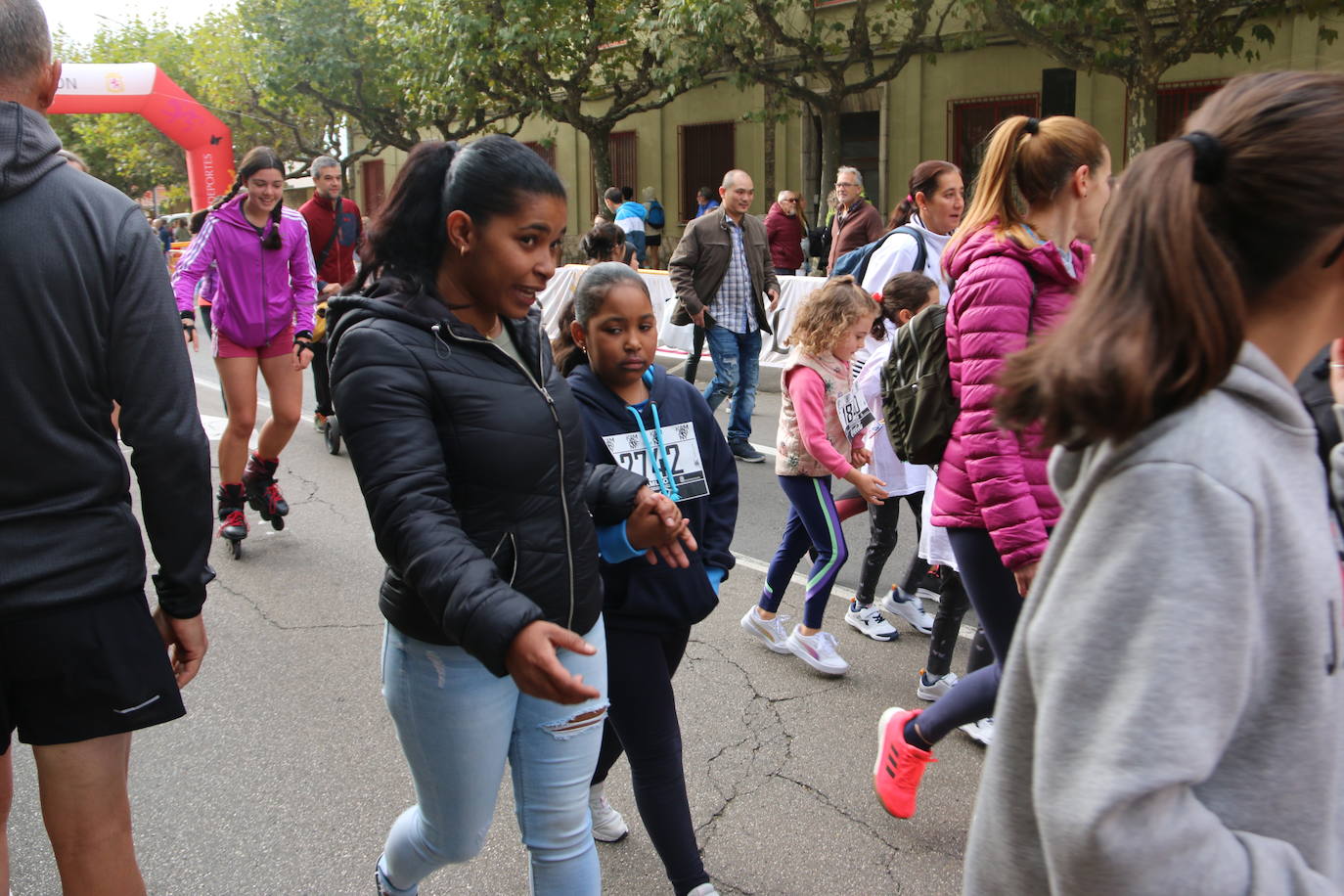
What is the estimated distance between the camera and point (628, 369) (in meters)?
2.80

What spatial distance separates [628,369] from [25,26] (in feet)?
4.59

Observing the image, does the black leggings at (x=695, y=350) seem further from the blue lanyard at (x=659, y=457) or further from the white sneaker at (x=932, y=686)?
the blue lanyard at (x=659, y=457)

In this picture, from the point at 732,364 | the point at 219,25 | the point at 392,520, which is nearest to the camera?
the point at 392,520

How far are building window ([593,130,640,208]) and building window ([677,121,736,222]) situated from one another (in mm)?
1575

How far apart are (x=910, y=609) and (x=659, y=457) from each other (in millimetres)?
2257

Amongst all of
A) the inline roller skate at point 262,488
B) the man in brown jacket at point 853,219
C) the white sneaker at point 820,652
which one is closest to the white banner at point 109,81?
the man in brown jacket at point 853,219

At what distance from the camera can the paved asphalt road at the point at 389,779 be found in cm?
304

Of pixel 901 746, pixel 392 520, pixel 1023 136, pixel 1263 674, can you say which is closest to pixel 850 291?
pixel 1023 136

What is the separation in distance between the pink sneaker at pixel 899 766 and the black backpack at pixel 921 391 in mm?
721

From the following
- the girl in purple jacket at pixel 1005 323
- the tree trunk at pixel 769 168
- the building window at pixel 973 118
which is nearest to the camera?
the girl in purple jacket at pixel 1005 323

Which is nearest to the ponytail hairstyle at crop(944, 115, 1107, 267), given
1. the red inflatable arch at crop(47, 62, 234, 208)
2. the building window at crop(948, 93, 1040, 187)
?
the building window at crop(948, 93, 1040, 187)

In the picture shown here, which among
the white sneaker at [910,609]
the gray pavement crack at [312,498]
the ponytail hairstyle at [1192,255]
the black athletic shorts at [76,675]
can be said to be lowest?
the gray pavement crack at [312,498]

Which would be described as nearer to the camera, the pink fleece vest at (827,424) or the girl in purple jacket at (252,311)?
the pink fleece vest at (827,424)

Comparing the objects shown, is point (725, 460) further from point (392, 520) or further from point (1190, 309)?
point (1190, 309)
